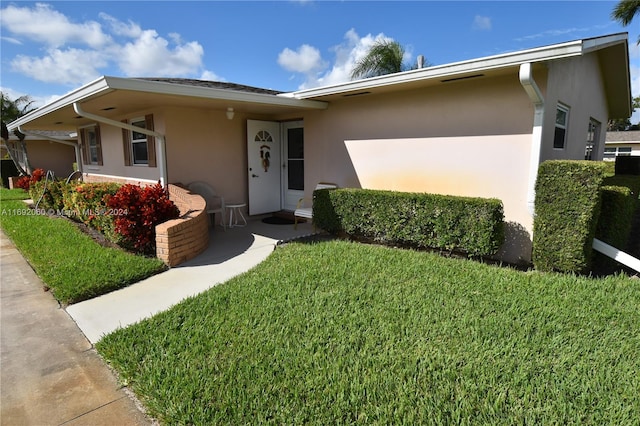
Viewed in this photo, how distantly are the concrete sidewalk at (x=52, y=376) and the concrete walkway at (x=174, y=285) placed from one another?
0.59ft

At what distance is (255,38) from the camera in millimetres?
10906

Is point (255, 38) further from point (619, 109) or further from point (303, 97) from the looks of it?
point (619, 109)

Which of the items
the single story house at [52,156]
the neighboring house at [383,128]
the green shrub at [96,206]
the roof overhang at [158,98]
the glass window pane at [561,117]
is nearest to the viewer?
the roof overhang at [158,98]

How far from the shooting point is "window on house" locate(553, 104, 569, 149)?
19.4 feet

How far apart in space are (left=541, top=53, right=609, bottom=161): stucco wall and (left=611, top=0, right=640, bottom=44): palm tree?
12392 mm

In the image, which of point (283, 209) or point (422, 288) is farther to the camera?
point (283, 209)

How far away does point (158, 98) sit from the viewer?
6.01m

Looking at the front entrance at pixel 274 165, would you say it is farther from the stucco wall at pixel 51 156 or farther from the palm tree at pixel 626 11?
the palm tree at pixel 626 11

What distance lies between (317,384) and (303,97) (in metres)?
5.83

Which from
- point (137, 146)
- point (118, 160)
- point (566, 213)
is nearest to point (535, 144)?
point (566, 213)

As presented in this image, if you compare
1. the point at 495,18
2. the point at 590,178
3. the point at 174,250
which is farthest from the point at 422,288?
the point at 495,18

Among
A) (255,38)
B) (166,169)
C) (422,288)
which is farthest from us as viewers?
(255,38)

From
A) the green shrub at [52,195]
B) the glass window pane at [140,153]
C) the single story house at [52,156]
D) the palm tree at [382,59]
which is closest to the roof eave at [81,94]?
the glass window pane at [140,153]

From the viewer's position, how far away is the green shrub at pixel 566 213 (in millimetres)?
4160
